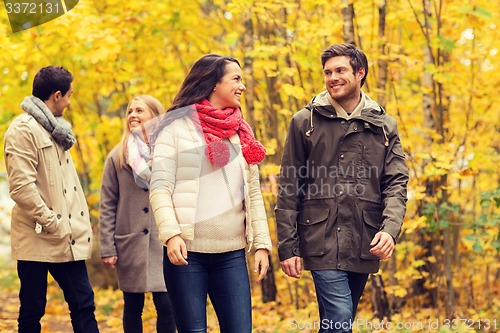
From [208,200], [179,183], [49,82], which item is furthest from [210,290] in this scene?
[49,82]

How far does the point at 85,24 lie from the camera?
690 cm

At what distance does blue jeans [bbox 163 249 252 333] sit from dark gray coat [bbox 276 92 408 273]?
50 cm

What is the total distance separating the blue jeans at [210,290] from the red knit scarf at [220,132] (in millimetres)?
499

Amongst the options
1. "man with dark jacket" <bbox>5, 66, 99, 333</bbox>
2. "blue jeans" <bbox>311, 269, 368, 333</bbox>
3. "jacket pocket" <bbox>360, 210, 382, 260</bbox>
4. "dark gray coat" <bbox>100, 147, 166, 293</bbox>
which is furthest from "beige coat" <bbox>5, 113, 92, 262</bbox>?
"jacket pocket" <bbox>360, 210, 382, 260</bbox>

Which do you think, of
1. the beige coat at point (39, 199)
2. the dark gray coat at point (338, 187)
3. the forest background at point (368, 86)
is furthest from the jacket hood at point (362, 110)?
the forest background at point (368, 86)

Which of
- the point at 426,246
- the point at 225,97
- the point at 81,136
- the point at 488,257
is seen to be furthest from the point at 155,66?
the point at 225,97

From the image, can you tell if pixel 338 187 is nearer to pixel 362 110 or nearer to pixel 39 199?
pixel 362 110

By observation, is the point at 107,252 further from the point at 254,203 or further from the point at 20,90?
the point at 20,90

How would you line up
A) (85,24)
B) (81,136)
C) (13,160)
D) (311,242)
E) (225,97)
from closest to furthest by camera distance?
1. (225,97)
2. (311,242)
3. (13,160)
4. (85,24)
5. (81,136)

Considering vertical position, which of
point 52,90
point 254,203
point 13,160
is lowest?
point 254,203

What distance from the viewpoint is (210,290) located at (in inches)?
143

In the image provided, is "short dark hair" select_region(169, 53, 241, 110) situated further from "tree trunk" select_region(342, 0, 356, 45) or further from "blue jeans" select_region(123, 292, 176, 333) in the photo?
"tree trunk" select_region(342, 0, 356, 45)

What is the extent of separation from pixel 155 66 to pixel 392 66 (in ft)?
10.5

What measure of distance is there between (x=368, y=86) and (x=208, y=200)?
4.55m
